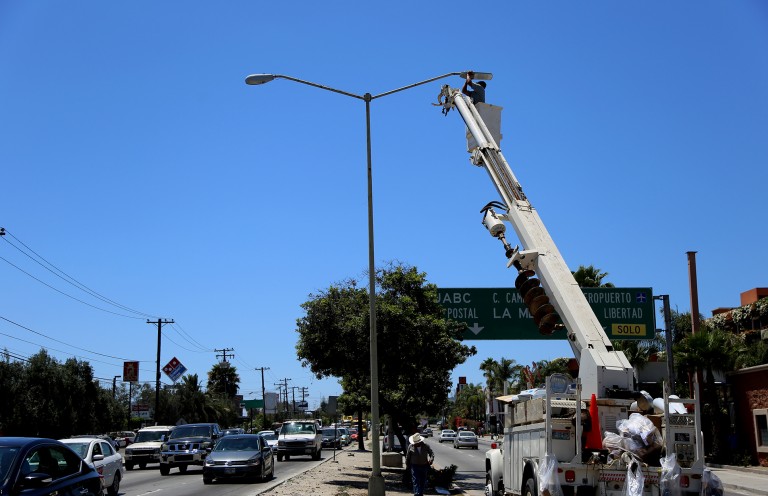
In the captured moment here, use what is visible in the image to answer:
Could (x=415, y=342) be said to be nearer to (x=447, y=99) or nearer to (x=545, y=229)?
(x=447, y=99)

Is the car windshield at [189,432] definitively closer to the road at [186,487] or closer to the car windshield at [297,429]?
the road at [186,487]

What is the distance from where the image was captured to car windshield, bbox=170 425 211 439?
31.6 metres

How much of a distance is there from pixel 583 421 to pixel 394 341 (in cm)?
1218

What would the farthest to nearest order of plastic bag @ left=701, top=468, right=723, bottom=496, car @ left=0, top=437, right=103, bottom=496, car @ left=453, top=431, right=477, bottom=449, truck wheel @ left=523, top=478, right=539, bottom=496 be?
car @ left=453, top=431, right=477, bottom=449 → truck wheel @ left=523, top=478, right=539, bottom=496 → plastic bag @ left=701, top=468, right=723, bottom=496 → car @ left=0, top=437, right=103, bottom=496

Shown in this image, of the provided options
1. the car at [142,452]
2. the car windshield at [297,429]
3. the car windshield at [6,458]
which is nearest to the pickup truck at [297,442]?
the car windshield at [297,429]

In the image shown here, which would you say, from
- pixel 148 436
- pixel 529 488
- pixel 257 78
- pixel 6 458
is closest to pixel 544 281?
pixel 529 488

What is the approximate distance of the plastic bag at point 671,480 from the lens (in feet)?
35.0

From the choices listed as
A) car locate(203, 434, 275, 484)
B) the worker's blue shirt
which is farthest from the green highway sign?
the worker's blue shirt

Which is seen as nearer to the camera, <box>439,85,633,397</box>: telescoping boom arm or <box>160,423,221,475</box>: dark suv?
<box>439,85,633,397</box>: telescoping boom arm

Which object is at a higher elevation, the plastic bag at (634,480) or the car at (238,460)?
the plastic bag at (634,480)

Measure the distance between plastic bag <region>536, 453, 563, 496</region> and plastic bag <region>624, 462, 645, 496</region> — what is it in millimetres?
918

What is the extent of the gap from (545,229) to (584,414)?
3.78 meters

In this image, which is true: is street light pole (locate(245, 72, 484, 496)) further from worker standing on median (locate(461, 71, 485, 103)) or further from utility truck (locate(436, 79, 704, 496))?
utility truck (locate(436, 79, 704, 496))

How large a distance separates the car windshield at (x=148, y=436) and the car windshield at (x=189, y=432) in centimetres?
561
